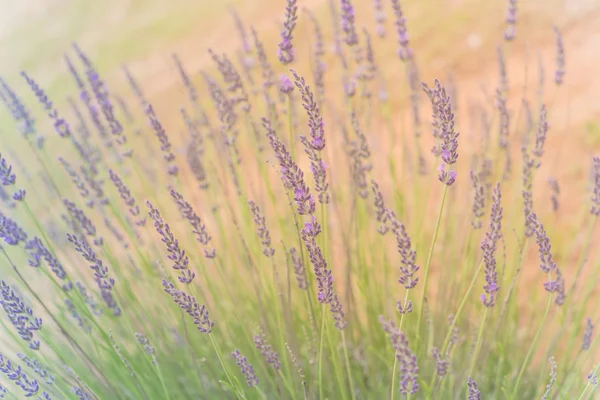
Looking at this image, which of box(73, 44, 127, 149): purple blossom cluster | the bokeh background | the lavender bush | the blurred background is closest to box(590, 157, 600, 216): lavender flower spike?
the lavender bush

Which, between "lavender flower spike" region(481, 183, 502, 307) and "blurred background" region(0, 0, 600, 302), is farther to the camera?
"blurred background" region(0, 0, 600, 302)

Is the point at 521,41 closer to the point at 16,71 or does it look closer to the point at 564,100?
the point at 564,100

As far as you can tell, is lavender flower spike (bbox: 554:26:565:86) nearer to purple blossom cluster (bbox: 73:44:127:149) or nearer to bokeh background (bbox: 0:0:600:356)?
bokeh background (bbox: 0:0:600:356)

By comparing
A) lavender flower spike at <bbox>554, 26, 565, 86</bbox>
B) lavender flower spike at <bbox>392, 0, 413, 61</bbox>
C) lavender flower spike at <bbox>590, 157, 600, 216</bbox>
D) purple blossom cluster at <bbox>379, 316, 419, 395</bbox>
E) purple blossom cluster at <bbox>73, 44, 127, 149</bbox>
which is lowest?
purple blossom cluster at <bbox>379, 316, 419, 395</bbox>

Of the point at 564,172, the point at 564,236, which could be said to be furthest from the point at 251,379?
the point at 564,172

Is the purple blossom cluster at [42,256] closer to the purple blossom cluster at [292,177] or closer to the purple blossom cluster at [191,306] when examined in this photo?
the purple blossom cluster at [191,306]

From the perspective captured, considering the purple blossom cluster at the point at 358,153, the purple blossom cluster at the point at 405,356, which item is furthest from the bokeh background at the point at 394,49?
the purple blossom cluster at the point at 405,356

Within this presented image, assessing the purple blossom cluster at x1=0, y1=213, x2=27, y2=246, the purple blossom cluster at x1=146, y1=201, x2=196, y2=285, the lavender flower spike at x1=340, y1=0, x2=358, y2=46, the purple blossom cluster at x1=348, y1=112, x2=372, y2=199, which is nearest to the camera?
the purple blossom cluster at x1=146, y1=201, x2=196, y2=285

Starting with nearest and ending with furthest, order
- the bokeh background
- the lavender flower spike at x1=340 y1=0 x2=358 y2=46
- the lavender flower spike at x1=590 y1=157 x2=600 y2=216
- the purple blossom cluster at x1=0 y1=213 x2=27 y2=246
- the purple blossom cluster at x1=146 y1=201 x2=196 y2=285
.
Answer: the purple blossom cluster at x1=146 y1=201 x2=196 y2=285, the purple blossom cluster at x1=0 y1=213 x2=27 y2=246, the lavender flower spike at x1=590 y1=157 x2=600 y2=216, the lavender flower spike at x1=340 y1=0 x2=358 y2=46, the bokeh background
